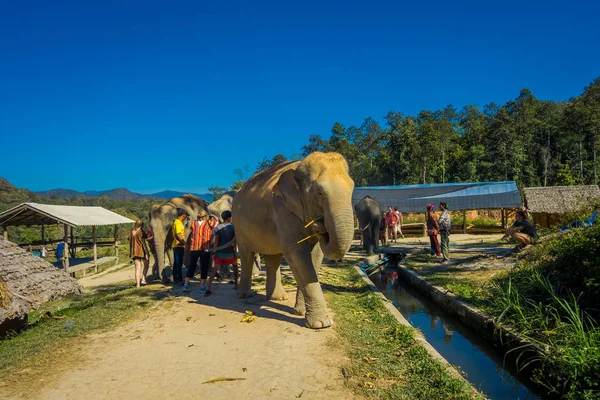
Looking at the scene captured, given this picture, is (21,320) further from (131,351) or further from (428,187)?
(428,187)

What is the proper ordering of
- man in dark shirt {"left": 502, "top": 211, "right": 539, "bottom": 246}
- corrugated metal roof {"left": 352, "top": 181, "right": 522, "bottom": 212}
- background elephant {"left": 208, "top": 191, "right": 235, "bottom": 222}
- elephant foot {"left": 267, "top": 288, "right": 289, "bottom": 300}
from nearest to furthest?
elephant foot {"left": 267, "top": 288, "right": 289, "bottom": 300} → man in dark shirt {"left": 502, "top": 211, "right": 539, "bottom": 246} → background elephant {"left": 208, "top": 191, "right": 235, "bottom": 222} → corrugated metal roof {"left": 352, "top": 181, "right": 522, "bottom": 212}

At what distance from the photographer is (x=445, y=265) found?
12570 millimetres

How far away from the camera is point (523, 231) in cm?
1164

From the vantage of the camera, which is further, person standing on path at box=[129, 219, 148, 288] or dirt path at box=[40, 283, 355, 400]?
person standing on path at box=[129, 219, 148, 288]

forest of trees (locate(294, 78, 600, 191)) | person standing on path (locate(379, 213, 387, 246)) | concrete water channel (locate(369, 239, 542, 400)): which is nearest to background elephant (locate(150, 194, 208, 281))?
concrete water channel (locate(369, 239, 542, 400))

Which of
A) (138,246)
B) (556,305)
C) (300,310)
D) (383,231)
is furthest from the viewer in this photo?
(383,231)

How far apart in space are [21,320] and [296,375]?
5.11 m

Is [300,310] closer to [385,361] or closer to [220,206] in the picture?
[385,361]

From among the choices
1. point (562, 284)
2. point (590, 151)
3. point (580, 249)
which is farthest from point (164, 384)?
point (590, 151)

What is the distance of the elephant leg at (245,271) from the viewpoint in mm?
8633

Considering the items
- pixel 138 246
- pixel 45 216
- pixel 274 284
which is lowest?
pixel 274 284

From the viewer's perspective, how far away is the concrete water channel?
212 inches

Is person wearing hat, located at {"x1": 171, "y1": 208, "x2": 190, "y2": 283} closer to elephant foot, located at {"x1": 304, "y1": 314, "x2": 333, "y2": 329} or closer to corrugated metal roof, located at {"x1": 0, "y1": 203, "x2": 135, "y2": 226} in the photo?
elephant foot, located at {"x1": 304, "y1": 314, "x2": 333, "y2": 329}

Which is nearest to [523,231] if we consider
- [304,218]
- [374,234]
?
[374,234]
